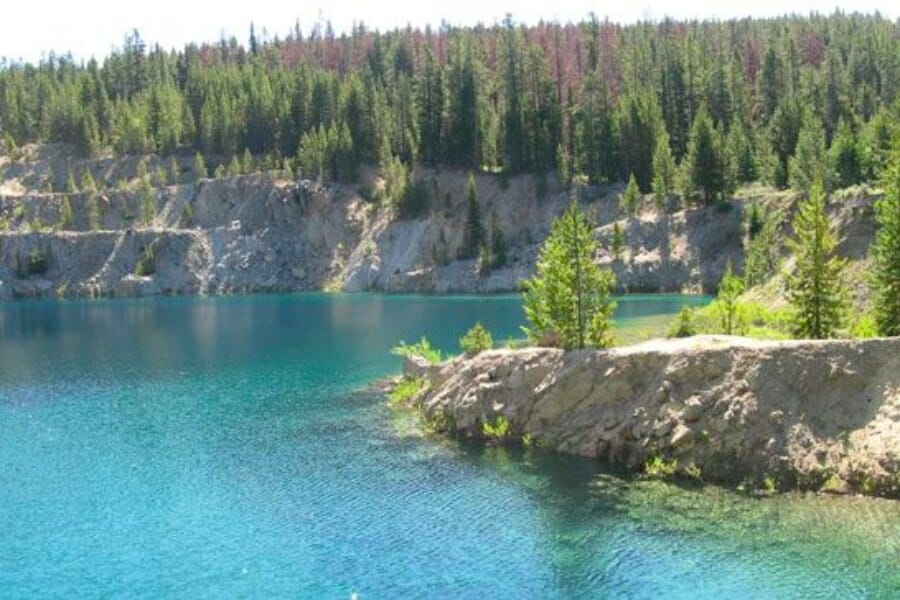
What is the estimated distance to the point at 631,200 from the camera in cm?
15625

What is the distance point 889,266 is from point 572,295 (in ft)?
59.6

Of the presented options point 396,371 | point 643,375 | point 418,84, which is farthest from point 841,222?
point 418,84

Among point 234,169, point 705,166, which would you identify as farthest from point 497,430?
point 234,169

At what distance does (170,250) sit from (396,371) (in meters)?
112

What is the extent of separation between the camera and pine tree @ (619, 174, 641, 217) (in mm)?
156250

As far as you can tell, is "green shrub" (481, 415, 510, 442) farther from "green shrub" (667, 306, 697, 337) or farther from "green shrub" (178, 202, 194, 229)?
"green shrub" (178, 202, 194, 229)

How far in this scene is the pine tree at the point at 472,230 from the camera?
169125 mm

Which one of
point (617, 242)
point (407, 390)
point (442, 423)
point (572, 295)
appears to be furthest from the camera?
point (617, 242)

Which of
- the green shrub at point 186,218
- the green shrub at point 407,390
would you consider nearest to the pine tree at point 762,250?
the green shrub at point 407,390

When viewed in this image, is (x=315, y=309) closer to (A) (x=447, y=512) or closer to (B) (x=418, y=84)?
(B) (x=418, y=84)

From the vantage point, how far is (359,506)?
47.8m

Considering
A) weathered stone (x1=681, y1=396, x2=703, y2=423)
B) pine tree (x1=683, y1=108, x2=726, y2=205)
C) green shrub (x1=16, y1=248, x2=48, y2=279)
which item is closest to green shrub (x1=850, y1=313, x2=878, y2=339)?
weathered stone (x1=681, y1=396, x2=703, y2=423)

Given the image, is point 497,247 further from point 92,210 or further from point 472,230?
point 92,210

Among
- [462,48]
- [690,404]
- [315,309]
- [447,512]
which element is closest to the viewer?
[447,512]
